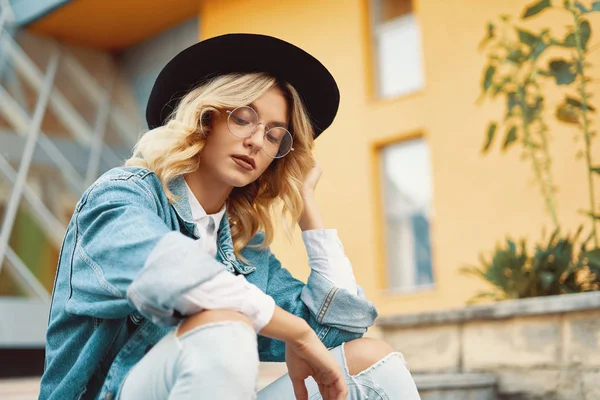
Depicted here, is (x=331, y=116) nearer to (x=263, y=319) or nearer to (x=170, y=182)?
(x=170, y=182)

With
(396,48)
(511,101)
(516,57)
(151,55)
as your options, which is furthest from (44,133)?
(516,57)

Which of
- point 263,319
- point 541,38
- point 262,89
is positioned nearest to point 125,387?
point 263,319

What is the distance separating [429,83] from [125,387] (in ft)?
23.1

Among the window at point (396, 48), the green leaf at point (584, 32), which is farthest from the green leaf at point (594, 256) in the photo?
the window at point (396, 48)

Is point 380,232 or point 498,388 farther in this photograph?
point 380,232

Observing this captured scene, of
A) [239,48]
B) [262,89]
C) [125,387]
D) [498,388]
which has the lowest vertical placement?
[498,388]

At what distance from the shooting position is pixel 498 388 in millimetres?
3141

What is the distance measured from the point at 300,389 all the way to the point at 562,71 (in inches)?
117

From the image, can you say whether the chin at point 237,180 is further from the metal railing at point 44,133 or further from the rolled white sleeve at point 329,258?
the metal railing at point 44,133

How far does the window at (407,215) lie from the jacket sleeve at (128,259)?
260 inches

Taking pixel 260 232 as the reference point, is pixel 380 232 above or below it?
below

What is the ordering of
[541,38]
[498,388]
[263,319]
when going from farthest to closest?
[541,38] → [498,388] → [263,319]

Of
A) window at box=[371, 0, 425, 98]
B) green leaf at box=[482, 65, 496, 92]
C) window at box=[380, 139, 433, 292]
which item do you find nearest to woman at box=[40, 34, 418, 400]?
green leaf at box=[482, 65, 496, 92]

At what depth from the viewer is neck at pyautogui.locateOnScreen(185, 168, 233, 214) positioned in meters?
1.87
